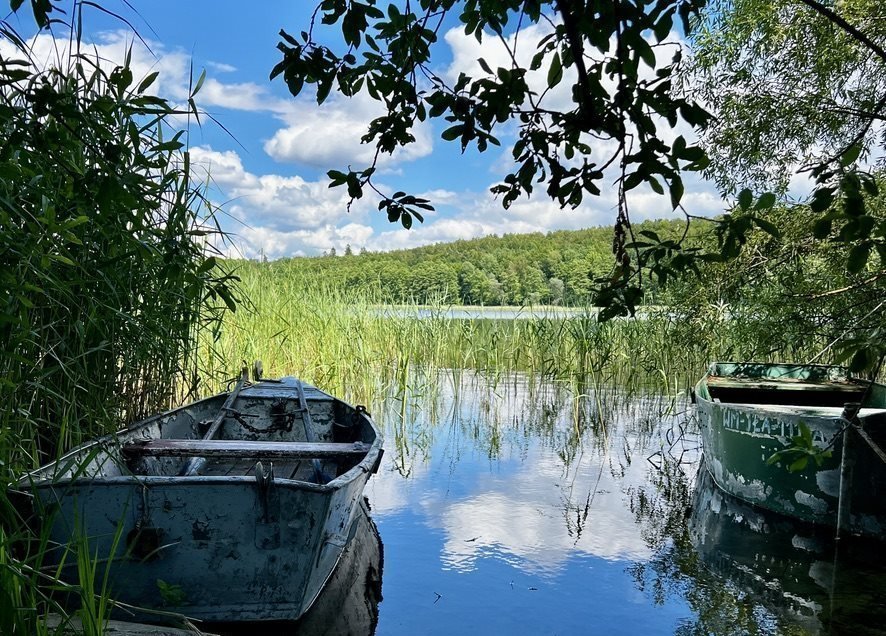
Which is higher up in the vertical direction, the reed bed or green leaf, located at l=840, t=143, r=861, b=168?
green leaf, located at l=840, t=143, r=861, b=168

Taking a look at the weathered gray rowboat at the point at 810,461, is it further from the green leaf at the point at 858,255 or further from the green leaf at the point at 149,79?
the green leaf at the point at 149,79

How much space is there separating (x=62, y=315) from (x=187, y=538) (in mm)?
1424

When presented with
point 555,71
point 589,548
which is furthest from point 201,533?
point 589,548

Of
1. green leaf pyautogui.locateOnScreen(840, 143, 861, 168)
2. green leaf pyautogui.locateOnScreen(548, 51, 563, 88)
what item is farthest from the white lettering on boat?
green leaf pyautogui.locateOnScreen(548, 51, 563, 88)

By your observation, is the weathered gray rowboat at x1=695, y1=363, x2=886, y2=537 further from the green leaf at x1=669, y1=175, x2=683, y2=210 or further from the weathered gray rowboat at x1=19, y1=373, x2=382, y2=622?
the green leaf at x1=669, y1=175, x2=683, y2=210

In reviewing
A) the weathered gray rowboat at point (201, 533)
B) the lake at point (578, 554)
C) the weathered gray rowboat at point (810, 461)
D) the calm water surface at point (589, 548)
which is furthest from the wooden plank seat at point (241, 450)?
the weathered gray rowboat at point (810, 461)

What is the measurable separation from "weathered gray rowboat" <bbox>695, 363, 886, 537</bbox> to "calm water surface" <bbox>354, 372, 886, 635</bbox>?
18 cm

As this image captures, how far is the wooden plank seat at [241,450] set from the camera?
400 centimetres

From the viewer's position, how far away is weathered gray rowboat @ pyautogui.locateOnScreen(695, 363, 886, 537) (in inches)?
194

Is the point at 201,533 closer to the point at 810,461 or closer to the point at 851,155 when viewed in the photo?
the point at 851,155

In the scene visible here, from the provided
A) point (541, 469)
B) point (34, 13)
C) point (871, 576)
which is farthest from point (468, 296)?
point (34, 13)

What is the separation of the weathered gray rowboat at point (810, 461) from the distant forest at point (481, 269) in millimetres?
3417

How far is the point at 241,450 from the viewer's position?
402cm

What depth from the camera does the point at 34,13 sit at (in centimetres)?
191
